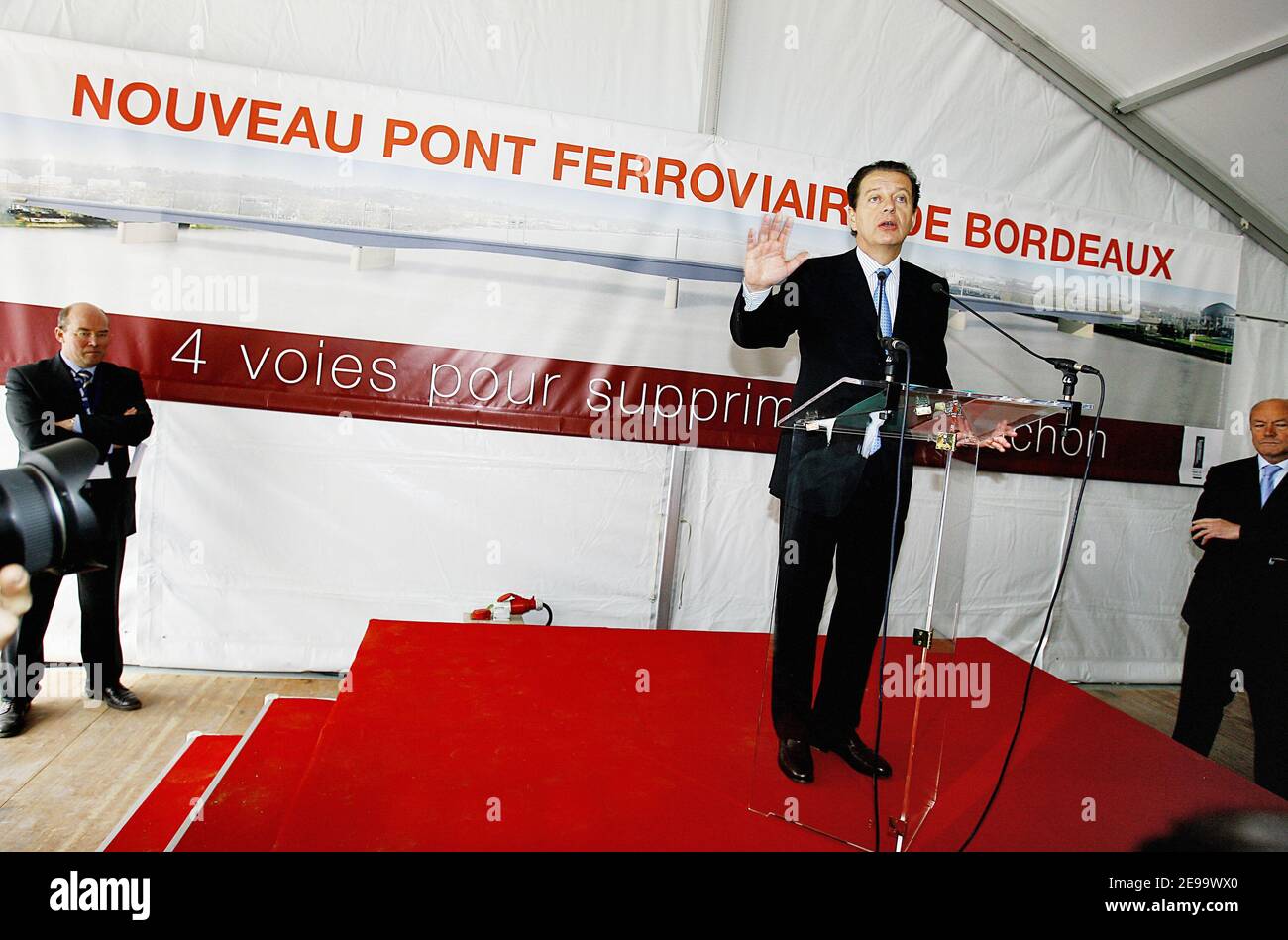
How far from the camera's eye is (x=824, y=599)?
1680 mm

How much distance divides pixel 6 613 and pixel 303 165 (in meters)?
2.68

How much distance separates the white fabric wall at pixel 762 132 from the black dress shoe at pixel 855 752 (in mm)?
1764

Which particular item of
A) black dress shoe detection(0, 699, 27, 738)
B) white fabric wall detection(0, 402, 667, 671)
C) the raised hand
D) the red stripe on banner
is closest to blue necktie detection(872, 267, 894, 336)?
the raised hand

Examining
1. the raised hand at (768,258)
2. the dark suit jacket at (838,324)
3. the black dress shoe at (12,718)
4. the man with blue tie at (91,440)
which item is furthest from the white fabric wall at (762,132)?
the raised hand at (768,258)

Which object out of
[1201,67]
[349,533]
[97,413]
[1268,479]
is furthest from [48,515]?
[1201,67]

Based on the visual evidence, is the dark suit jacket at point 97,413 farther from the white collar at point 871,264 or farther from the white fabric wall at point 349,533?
the white collar at point 871,264

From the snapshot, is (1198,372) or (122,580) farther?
(1198,372)

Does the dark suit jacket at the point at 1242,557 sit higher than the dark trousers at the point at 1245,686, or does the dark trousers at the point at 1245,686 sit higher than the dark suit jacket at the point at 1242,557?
the dark suit jacket at the point at 1242,557

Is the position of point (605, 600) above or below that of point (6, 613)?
below

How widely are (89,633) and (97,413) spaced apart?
2.57 ft

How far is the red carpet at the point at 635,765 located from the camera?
1.46 meters
